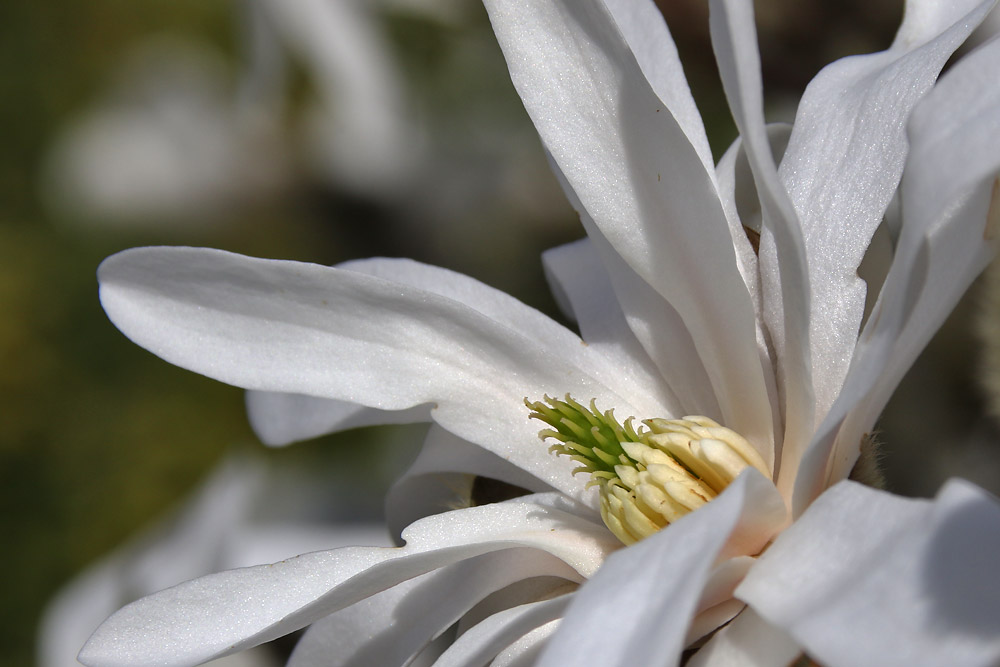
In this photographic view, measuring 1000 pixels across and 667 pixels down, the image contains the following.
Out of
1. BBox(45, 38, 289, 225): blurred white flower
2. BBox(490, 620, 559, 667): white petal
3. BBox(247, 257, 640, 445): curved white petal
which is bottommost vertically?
BBox(490, 620, 559, 667): white petal

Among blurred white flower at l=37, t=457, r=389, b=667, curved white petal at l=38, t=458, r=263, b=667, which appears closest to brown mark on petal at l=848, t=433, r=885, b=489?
blurred white flower at l=37, t=457, r=389, b=667

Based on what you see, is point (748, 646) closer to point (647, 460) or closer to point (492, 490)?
point (647, 460)

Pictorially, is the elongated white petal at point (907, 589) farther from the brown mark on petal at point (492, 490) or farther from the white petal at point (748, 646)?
the brown mark on petal at point (492, 490)

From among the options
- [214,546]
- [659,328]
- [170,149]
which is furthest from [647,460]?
[170,149]

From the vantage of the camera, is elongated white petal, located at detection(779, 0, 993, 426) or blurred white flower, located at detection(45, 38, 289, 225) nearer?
elongated white petal, located at detection(779, 0, 993, 426)

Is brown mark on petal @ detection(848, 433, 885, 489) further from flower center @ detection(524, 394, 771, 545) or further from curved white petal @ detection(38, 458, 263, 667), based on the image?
curved white petal @ detection(38, 458, 263, 667)

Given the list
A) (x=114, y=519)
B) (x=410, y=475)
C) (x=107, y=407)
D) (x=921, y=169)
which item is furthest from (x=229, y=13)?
(x=921, y=169)
